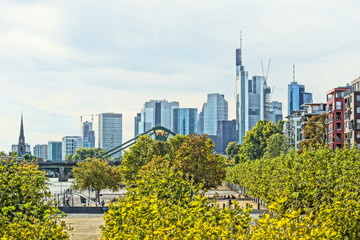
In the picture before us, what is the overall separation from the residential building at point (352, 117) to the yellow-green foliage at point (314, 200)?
4430 centimetres

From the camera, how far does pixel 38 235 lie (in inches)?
658

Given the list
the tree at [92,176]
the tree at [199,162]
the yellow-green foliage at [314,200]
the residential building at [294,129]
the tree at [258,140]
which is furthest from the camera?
the tree at [258,140]

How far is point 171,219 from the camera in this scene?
17.7 meters

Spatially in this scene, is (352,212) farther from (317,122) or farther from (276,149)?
(276,149)

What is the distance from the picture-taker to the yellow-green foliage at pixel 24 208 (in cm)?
1670

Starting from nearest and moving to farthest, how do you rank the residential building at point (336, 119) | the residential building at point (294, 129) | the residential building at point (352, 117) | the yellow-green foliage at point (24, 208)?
1. the yellow-green foliage at point (24, 208)
2. the residential building at point (352, 117)
3. the residential building at point (336, 119)
4. the residential building at point (294, 129)

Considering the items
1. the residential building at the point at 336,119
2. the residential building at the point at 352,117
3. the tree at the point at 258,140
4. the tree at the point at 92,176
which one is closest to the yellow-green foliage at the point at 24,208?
the tree at the point at 92,176

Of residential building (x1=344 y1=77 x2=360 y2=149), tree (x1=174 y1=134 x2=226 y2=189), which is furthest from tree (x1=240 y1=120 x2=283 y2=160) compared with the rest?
tree (x1=174 y1=134 x2=226 y2=189)

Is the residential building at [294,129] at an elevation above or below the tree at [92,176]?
above

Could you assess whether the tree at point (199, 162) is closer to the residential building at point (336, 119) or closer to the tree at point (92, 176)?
the tree at point (92, 176)

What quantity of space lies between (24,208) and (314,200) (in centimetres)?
1889

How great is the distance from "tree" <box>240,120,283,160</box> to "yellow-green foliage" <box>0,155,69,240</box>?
137 m

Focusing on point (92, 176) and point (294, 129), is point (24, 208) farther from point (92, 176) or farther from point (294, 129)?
point (294, 129)

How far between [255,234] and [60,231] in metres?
6.75
